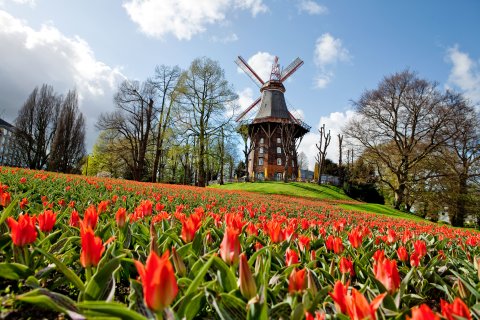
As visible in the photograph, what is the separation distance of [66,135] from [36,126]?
5414 millimetres

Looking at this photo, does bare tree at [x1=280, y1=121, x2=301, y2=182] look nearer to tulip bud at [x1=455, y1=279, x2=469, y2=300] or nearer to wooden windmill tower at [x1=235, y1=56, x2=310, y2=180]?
wooden windmill tower at [x1=235, y1=56, x2=310, y2=180]

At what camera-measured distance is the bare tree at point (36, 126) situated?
37969mm

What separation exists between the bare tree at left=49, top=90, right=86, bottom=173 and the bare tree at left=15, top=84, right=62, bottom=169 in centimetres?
231

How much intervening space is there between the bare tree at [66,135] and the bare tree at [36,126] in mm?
2312

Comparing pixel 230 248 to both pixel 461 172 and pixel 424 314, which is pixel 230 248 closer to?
pixel 424 314

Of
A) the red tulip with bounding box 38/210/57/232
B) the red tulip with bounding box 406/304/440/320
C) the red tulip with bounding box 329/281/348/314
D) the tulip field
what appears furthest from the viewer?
the red tulip with bounding box 38/210/57/232

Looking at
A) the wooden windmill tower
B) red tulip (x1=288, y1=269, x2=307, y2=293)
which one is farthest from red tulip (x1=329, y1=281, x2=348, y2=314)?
the wooden windmill tower

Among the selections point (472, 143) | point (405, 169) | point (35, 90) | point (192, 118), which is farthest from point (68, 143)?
point (472, 143)

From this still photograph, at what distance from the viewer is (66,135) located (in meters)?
36.7

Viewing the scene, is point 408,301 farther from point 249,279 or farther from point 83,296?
point 83,296

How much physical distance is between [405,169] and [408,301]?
36265 millimetres

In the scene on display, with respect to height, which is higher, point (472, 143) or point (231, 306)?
point (472, 143)

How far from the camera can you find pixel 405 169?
33.6 m

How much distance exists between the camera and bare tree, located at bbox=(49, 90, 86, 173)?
35.3m
